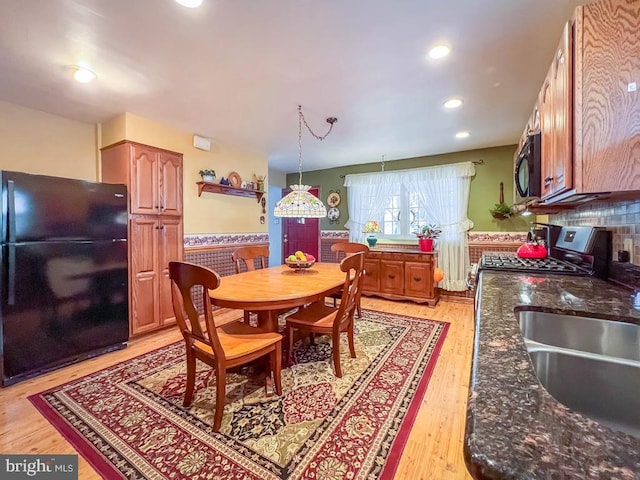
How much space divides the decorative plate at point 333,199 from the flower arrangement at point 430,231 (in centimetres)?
166

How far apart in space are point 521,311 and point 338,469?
3.70 ft

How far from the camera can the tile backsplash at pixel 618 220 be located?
4.50ft

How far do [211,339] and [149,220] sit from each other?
212 cm

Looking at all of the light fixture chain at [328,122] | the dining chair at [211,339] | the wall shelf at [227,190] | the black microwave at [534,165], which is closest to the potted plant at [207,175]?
the wall shelf at [227,190]

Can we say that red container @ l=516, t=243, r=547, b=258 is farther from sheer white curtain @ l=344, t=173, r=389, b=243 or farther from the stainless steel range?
sheer white curtain @ l=344, t=173, r=389, b=243

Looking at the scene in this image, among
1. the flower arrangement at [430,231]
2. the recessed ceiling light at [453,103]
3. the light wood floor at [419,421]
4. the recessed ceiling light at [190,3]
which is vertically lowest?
the light wood floor at [419,421]

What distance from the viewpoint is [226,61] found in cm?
204

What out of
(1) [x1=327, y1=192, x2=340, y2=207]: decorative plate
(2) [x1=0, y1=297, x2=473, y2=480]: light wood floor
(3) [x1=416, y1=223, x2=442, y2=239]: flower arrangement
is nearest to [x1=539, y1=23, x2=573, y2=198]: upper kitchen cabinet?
(2) [x1=0, y1=297, x2=473, y2=480]: light wood floor

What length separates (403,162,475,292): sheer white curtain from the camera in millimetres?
4387

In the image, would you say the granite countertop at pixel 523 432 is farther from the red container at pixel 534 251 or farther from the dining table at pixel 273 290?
the red container at pixel 534 251

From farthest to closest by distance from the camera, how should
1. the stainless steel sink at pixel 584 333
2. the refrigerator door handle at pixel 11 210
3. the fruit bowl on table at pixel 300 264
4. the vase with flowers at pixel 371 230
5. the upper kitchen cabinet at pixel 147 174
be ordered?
the vase with flowers at pixel 371 230 → the upper kitchen cabinet at pixel 147 174 → the fruit bowl on table at pixel 300 264 → the refrigerator door handle at pixel 11 210 → the stainless steel sink at pixel 584 333

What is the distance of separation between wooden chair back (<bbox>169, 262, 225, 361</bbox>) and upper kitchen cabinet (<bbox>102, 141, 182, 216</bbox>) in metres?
1.76

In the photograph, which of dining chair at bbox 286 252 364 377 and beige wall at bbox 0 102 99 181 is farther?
beige wall at bbox 0 102 99 181

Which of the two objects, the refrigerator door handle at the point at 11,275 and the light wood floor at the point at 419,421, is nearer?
the light wood floor at the point at 419,421
